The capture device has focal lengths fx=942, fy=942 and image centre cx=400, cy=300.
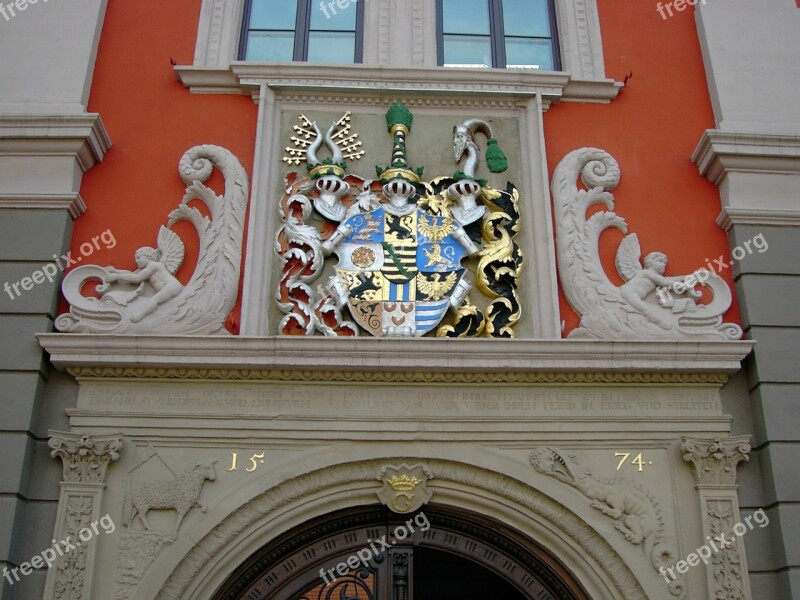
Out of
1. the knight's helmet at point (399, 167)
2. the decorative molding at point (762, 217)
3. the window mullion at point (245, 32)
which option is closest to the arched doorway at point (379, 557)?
the knight's helmet at point (399, 167)

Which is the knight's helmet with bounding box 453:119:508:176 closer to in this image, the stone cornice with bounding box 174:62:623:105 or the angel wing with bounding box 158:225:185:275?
the stone cornice with bounding box 174:62:623:105

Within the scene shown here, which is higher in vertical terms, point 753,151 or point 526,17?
point 526,17

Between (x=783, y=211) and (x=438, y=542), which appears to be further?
(x=783, y=211)

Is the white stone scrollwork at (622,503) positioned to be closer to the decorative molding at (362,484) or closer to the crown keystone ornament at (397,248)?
the decorative molding at (362,484)

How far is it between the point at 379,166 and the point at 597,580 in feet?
13.6

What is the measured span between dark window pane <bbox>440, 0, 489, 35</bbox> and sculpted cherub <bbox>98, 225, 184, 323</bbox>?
12.4 feet

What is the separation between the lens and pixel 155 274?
26.9 ft

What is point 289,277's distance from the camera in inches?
326

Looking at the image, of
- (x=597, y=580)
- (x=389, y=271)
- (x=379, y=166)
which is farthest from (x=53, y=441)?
(x=597, y=580)

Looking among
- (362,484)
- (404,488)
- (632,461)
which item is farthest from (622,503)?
(362,484)

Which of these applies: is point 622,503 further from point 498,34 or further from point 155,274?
point 498,34

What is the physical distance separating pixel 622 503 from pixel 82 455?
4.30 meters

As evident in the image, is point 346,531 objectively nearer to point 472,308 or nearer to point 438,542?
point 438,542

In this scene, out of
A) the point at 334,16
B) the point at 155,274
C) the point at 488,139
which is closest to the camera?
the point at 155,274
